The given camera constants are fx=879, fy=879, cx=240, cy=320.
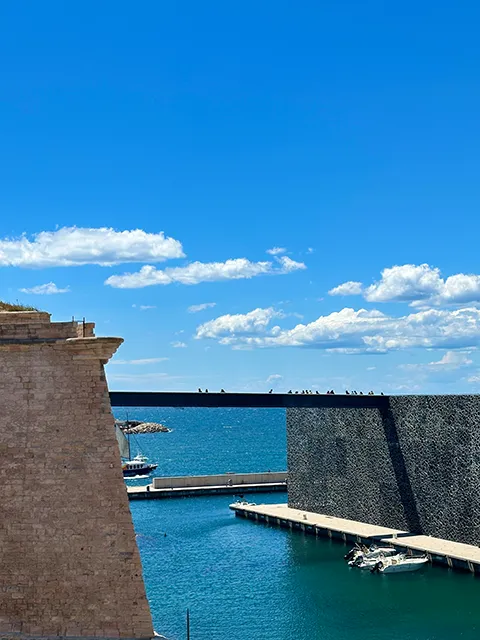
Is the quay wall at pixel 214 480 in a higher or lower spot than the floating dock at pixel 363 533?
higher

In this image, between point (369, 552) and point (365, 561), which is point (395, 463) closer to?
point (369, 552)

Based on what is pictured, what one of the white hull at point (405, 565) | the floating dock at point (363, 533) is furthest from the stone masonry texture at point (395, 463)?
the white hull at point (405, 565)

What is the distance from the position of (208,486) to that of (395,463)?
2904 cm

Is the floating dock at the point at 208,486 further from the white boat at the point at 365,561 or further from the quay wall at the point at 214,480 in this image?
the white boat at the point at 365,561

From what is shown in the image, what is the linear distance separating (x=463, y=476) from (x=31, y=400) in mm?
26092

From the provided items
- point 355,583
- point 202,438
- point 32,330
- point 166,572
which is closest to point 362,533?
point 355,583

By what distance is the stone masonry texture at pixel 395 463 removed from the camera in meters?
39.8

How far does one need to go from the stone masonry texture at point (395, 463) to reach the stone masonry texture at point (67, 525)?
79.7 ft

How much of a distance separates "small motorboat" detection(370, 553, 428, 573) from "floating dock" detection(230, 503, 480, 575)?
22.9 inches

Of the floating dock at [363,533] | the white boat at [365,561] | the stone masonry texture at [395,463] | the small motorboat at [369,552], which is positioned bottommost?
the white boat at [365,561]

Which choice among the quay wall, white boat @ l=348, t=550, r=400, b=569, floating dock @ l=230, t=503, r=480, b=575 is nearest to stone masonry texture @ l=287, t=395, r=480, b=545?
floating dock @ l=230, t=503, r=480, b=575

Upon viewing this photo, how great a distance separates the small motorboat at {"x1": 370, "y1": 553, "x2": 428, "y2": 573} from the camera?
126 ft

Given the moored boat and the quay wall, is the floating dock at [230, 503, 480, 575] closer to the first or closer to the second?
the moored boat

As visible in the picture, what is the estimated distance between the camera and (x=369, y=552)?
4075cm
